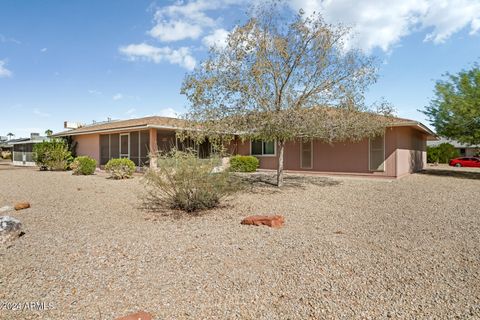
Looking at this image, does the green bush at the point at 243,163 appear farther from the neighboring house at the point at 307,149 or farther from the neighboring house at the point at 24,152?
the neighboring house at the point at 24,152

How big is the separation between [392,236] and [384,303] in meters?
2.80

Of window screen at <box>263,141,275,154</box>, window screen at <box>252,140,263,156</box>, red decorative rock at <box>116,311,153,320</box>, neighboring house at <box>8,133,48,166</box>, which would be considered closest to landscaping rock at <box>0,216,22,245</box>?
red decorative rock at <box>116,311,153,320</box>

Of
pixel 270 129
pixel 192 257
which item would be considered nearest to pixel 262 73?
pixel 270 129

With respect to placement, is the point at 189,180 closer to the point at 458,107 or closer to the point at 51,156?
the point at 458,107

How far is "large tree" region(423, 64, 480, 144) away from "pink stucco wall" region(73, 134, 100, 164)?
2288 centimetres

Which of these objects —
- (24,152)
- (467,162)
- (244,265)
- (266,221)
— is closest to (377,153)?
(266,221)

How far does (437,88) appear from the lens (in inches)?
741

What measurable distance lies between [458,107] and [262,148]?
1166 centimetres

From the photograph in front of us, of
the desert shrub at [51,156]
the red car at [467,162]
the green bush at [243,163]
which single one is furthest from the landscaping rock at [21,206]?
the red car at [467,162]

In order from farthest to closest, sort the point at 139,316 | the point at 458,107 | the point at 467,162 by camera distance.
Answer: the point at 467,162 < the point at 458,107 < the point at 139,316

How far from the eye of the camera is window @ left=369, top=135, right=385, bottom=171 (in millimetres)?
16000

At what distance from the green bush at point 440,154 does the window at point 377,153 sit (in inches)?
875

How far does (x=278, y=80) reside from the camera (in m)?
10.7

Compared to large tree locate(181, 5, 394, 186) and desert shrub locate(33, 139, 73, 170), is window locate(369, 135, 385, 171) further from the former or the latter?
desert shrub locate(33, 139, 73, 170)
